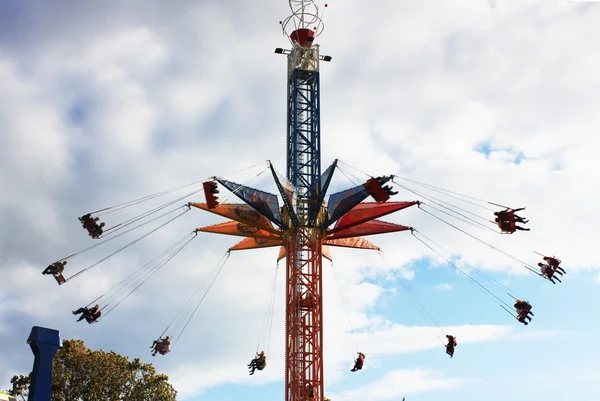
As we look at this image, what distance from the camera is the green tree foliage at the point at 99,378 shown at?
174 feet

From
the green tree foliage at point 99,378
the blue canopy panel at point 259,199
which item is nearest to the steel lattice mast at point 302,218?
the blue canopy panel at point 259,199

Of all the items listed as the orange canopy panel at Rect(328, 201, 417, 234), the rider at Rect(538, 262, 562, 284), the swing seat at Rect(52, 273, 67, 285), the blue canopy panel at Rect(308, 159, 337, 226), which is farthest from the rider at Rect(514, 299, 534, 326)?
the swing seat at Rect(52, 273, 67, 285)

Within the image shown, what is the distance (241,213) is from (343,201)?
5.81m

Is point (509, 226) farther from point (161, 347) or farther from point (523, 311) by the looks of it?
point (161, 347)

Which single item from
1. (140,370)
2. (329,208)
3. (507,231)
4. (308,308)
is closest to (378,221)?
(329,208)

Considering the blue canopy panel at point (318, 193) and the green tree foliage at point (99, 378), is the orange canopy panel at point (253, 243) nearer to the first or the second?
the blue canopy panel at point (318, 193)

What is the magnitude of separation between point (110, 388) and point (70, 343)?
416 centimetres

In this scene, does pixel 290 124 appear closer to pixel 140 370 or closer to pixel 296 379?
pixel 296 379

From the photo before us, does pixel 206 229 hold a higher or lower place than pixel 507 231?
higher

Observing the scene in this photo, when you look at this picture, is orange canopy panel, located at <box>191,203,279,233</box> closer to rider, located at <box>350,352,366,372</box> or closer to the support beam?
rider, located at <box>350,352,366,372</box>

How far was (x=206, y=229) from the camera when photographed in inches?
1789

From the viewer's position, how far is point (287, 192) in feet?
143

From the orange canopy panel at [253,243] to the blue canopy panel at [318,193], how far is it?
142 inches

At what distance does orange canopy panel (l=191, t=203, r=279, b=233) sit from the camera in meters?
42.9
